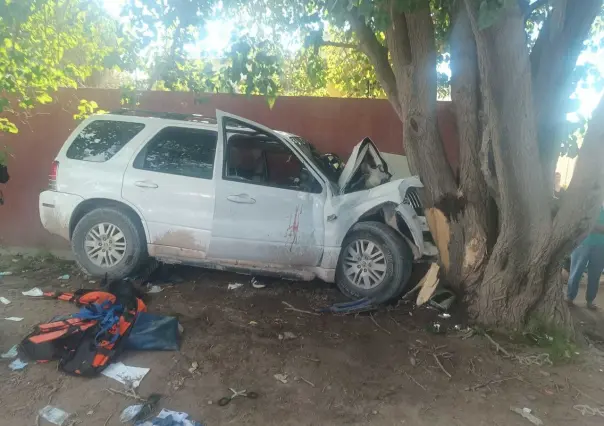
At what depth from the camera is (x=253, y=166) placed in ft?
19.1

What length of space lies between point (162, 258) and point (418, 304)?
2.95 metres

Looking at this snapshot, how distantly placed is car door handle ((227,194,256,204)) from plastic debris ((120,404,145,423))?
2562 millimetres

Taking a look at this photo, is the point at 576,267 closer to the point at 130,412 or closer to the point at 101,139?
the point at 130,412

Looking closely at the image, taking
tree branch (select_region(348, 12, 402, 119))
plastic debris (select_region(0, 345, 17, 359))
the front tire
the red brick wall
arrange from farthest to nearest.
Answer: the red brick wall, tree branch (select_region(348, 12, 402, 119)), the front tire, plastic debris (select_region(0, 345, 17, 359))

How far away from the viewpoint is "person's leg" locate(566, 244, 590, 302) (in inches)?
242

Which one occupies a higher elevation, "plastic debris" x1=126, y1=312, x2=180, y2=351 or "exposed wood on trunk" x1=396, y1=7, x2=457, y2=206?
"exposed wood on trunk" x1=396, y1=7, x2=457, y2=206

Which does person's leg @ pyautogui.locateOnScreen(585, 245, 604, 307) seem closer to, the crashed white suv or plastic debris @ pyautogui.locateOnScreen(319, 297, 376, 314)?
the crashed white suv

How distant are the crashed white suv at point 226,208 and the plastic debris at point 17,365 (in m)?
1.81

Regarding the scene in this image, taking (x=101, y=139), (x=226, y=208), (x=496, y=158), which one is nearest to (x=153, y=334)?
(x=226, y=208)

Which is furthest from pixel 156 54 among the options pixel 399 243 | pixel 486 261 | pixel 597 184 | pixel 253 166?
pixel 597 184

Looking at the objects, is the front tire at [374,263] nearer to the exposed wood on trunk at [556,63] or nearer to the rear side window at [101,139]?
the exposed wood on trunk at [556,63]

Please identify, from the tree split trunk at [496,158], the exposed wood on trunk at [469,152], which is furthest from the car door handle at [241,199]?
the exposed wood on trunk at [469,152]

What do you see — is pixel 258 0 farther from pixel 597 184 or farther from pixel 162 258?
pixel 597 184

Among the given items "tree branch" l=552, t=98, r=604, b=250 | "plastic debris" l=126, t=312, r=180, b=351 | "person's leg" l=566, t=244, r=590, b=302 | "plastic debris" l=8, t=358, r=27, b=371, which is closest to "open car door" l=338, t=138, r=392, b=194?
"tree branch" l=552, t=98, r=604, b=250
